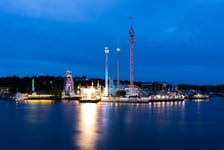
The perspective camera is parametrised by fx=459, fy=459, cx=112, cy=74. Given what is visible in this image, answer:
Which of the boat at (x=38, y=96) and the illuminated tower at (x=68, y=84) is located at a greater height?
the illuminated tower at (x=68, y=84)

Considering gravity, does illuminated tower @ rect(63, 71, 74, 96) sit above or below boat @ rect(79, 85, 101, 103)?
above

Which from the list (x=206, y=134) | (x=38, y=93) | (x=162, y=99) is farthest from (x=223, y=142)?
(x=38, y=93)

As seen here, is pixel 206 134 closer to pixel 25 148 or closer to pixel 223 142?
pixel 223 142

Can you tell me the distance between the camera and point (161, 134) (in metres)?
23.2

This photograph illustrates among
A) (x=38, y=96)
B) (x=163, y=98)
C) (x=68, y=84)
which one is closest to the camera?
(x=163, y=98)

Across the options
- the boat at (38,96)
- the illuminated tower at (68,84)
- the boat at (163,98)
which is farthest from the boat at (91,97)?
the boat at (38,96)

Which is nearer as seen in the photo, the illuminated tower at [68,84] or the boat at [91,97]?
the boat at [91,97]

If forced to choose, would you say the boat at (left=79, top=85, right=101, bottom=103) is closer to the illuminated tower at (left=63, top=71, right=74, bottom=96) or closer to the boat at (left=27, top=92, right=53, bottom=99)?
the illuminated tower at (left=63, top=71, right=74, bottom=96)

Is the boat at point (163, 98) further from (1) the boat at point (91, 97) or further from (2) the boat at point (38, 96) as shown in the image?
(2) the boat at point (38, 96)

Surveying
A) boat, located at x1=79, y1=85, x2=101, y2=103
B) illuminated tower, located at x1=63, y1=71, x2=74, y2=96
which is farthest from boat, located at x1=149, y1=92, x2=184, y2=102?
illuminated tower, located at x1=63, y1=71, x2=74, y2=96

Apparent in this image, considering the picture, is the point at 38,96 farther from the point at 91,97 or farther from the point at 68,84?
the point at 91,97

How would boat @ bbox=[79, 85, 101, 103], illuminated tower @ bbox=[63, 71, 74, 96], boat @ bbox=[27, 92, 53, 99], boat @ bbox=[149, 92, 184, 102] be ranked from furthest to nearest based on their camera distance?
boat @ bbox=[27, 92, 53, 99] < illuminated tower @ bbox=[63, 71, 74, 96] < boat @ bbox=[149, 92, 184, 102] < boat @ bbox=[79, 85, 101, 103]

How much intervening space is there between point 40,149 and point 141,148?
13.2ft

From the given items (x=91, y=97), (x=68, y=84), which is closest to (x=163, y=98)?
(x=68, y=84)
